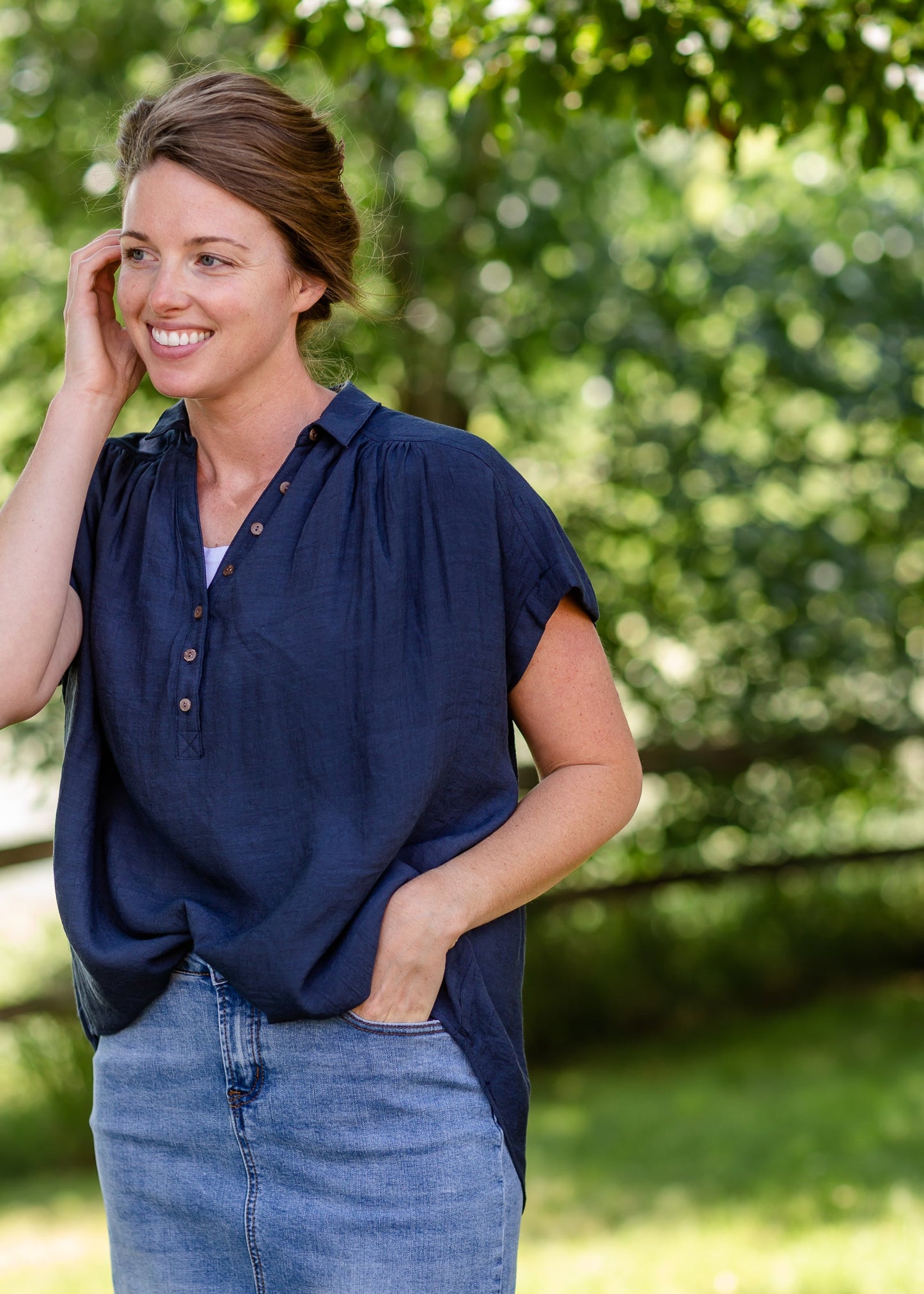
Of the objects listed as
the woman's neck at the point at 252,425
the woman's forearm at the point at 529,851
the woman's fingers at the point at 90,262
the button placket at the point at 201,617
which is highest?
the woman's fingers at the point at 90,262

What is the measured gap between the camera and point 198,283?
1.61 m

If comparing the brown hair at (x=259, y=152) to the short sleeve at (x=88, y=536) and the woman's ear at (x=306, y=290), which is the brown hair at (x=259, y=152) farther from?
the short sleeve at (x=88, y=536)

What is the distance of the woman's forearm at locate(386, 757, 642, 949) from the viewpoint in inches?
60.7

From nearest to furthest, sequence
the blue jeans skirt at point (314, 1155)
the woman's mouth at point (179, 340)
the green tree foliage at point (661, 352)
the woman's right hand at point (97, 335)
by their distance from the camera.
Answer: the blue jeans skirt at point (314, 1155) → the woman's mouth at point (179, 340) → the woman's right hand at point (97, 335) → the green tree foliage at point (661, 352)

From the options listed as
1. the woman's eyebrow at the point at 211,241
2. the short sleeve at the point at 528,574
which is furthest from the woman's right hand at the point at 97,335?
the short sleeve at the point at 528,574

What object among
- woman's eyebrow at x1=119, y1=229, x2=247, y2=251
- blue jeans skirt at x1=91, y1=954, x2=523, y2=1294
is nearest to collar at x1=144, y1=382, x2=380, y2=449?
woman's eyebrow at x1=119, y1=229, x2=247, y2=251

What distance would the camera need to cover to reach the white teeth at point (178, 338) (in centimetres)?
164

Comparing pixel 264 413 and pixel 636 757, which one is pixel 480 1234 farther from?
pixel 264 413

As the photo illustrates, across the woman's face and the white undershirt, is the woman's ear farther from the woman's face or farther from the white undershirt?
the white undershirt

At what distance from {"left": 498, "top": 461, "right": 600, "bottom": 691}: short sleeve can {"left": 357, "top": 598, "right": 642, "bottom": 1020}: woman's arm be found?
0.08 feet

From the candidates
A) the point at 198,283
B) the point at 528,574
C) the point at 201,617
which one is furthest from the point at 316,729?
the point at 198,283

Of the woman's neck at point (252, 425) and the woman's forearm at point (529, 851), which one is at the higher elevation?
the woman's neck at point (252, 425)

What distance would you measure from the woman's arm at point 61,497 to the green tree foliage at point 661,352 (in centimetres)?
324

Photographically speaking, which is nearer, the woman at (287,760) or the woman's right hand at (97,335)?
the woman at (287,760)
